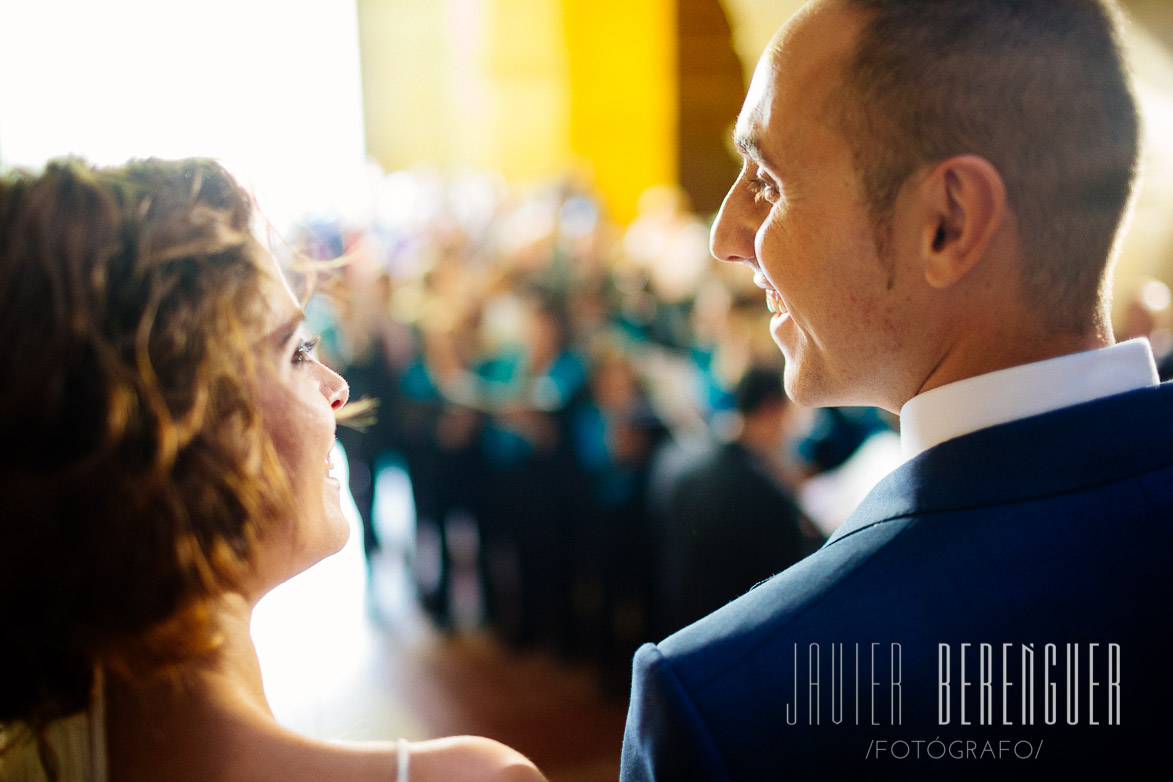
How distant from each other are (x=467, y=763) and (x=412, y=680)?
302 centimetres

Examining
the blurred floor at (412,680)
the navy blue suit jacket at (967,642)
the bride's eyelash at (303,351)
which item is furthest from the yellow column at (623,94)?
the navy blue suit jacket at (967,642)

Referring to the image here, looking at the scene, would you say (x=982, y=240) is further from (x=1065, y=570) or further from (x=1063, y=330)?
(x=1065, y=570)

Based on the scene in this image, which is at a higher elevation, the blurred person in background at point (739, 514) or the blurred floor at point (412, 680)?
the blurred person in background at point (739, 514)

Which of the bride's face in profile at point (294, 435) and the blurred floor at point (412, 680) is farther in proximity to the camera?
the blurred floor at point (412, 680)

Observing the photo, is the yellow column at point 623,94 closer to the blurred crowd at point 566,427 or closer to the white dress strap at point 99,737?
the blurred crowd at point 566,427

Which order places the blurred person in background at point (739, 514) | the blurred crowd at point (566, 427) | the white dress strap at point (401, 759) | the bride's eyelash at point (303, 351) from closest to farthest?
the white dress strap at point (401, 759)
the bride's eyelash at point (303, 351)
the blurred person in background at point (739, 514)
the blurred crowd at point (566, 427)

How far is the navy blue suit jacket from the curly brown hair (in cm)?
38

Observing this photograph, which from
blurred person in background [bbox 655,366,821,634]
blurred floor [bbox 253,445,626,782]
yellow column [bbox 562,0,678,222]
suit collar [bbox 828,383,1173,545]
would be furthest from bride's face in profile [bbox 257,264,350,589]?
yellow column [bbox 562,0,678,222]

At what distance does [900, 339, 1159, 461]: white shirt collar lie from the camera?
705 millimetres

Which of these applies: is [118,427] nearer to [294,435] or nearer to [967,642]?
[294,435]

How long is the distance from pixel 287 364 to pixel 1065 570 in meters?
0.66

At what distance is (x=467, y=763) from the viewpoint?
30.0 inches

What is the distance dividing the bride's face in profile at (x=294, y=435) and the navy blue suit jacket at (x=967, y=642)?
0.35m

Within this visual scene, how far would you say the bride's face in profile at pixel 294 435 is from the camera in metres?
0.80
